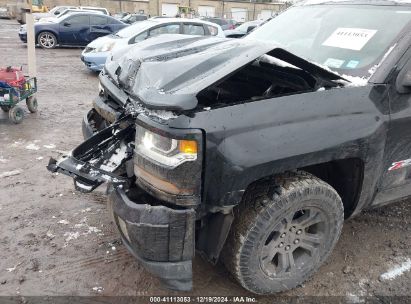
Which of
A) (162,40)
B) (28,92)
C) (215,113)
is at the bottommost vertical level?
(28,92)

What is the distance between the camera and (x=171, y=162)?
6.82 ft

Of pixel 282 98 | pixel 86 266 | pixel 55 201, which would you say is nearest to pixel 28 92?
pixel 55 201

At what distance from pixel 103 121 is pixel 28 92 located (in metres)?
3.58

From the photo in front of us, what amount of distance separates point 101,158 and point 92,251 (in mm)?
923

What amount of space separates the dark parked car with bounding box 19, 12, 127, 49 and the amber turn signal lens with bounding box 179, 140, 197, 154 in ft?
46.4

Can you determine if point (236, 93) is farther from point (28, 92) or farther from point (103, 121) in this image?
point (28, 92)

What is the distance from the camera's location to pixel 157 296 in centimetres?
267

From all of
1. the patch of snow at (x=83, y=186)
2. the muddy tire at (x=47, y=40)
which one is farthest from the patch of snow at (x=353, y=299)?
the muddy tire at (x=47, y=40)

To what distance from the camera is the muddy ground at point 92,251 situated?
2.75 meters

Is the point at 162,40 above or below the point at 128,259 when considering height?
above

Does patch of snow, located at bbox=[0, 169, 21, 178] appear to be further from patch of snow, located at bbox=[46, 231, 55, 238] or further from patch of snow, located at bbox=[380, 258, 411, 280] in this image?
patch of snow, located at bbox=[380, 258, 411, 280]

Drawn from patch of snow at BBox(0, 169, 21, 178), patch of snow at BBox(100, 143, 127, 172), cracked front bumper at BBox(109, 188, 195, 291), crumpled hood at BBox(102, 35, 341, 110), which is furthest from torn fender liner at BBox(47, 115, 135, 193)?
patch of snow at BBox(0, 169, 21, 178)

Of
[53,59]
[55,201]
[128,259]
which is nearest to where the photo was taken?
[128,259]

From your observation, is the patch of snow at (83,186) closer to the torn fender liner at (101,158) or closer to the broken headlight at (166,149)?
the torn fender liner at (101,158)
